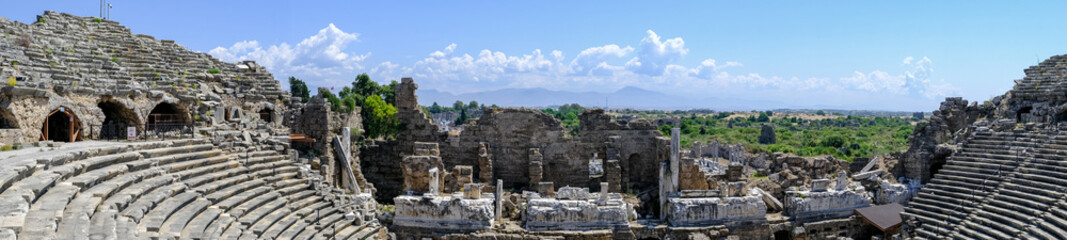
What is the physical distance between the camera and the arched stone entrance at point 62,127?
17516mm

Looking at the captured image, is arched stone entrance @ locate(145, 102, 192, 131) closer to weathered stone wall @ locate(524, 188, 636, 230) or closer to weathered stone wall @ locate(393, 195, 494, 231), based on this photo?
weathered stone wall @ locate(393, 195, 494, 231)

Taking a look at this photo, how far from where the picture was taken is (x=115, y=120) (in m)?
20.1

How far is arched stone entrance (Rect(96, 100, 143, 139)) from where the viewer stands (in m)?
18.6

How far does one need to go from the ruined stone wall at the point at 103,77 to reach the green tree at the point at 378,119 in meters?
4.05

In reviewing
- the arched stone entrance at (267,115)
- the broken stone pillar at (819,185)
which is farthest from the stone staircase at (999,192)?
the arched stone entrance at (267,115)

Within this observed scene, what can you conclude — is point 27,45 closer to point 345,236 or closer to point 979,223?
point 345,236

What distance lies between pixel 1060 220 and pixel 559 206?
1198 centimetres

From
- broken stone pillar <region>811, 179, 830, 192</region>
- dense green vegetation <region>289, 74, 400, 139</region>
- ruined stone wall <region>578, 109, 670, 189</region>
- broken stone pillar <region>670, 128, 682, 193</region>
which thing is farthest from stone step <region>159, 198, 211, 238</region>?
broken stone pillar <region>811, 179, 830, 192</region>

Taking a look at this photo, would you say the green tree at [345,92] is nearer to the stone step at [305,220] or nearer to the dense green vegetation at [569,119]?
the dense green vegetation at [569,119]

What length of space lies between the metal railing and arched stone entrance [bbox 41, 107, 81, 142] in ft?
1.27

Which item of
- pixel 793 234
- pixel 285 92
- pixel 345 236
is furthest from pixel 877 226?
pixel 285 92

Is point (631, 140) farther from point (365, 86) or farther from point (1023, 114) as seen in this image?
point (365, 86)

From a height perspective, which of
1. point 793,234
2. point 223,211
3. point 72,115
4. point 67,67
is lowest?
point 793,234

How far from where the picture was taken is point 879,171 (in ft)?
79.9
